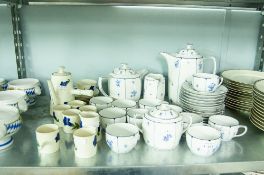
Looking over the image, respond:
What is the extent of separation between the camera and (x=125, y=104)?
1015mm

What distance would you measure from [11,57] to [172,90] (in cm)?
69

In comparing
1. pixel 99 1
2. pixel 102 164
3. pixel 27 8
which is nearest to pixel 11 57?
pixel 27 8

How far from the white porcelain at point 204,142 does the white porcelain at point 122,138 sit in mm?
152

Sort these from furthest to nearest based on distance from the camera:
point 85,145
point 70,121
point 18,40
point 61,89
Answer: point 18,40 → point 61,89 → point 70,121 → point 85,145

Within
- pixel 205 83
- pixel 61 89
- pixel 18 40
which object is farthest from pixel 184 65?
pixel 18 40

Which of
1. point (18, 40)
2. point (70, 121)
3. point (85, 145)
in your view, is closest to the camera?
point (85, 145)

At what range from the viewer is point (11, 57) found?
4.03 feet

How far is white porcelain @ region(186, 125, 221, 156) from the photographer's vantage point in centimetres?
79

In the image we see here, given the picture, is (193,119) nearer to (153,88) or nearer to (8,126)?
(153,88)

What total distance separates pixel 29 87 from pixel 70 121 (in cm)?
29

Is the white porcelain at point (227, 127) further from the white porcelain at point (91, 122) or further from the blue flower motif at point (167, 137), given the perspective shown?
the white porcelain at point (91, 122)

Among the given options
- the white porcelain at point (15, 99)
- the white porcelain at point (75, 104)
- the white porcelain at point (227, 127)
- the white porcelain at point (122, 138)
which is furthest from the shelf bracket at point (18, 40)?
the white porcelain at point (227, 127)

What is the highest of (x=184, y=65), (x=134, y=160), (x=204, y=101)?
(x=184, y=65)

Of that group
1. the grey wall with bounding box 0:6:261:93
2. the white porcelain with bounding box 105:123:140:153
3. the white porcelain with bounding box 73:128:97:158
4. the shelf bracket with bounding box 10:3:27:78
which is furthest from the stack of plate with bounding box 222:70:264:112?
the shelf bracket with bounding box 10:3:27:78
